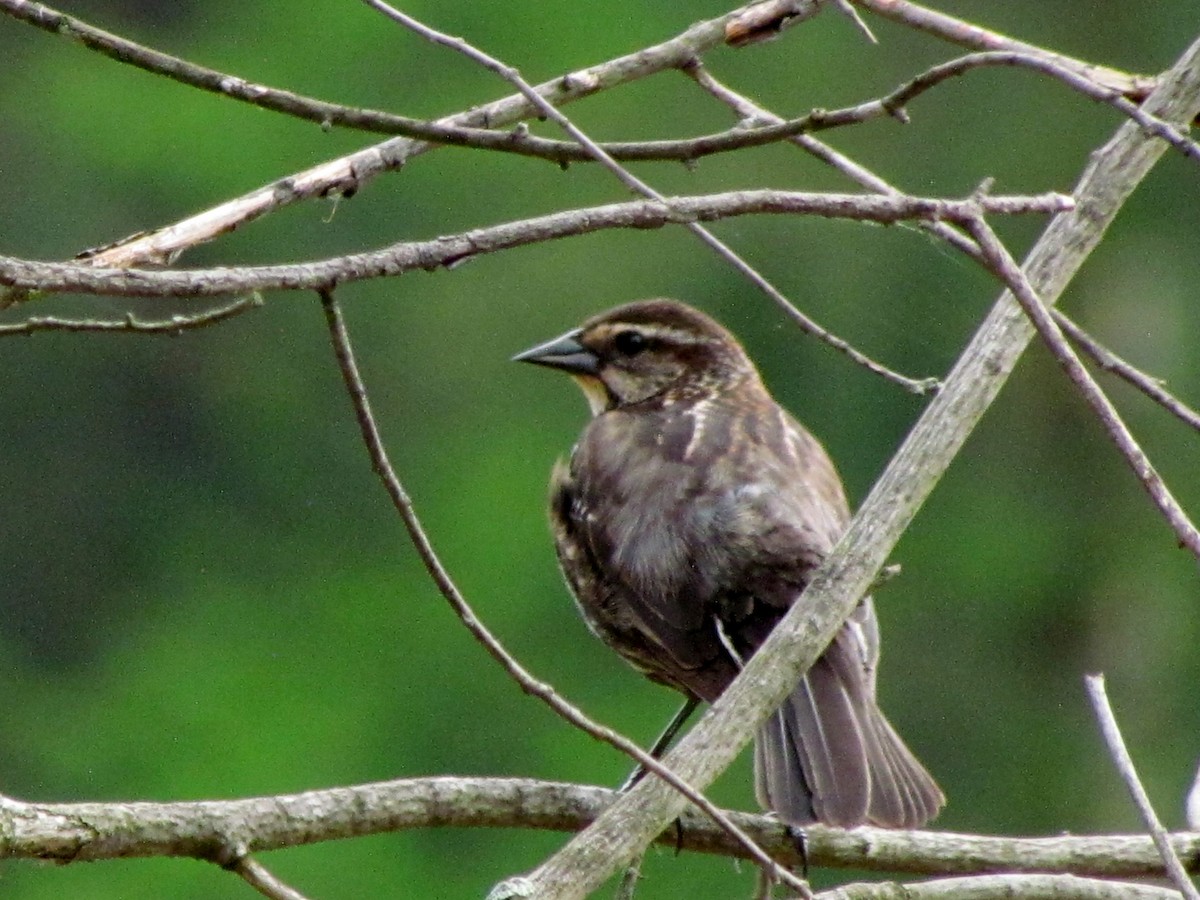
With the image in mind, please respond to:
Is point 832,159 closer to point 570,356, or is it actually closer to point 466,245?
point 466,245

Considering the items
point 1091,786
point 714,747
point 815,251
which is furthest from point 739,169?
point 714,747

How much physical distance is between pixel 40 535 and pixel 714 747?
48.3 ft

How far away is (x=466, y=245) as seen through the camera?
276 centimetres

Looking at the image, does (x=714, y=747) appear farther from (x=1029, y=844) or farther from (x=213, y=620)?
(x=213, y=620)

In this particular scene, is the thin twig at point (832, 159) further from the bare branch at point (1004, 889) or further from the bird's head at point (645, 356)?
the bird's head at point (645, 356)

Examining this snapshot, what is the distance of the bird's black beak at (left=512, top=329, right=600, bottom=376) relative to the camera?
19.4ft

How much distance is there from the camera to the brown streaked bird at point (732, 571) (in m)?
4.44

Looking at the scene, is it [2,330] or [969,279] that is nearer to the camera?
[2,330]

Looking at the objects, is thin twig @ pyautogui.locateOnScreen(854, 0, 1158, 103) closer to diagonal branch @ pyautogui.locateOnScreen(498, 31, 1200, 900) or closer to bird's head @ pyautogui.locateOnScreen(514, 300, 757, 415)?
diagonal branch @ pyautogui.locateOnScreen(498, 31, 1200, 900)

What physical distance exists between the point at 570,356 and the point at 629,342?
16cm

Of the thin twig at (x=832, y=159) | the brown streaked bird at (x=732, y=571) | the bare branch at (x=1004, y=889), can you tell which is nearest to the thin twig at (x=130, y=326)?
the thin twig at (x=832, y=159)

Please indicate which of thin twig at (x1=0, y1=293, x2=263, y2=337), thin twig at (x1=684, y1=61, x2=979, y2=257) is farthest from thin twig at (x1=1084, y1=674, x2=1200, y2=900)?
thin twig at (x1=0, y1=293, x2=263, y2=337)

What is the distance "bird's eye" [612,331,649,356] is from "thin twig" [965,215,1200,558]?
313 centimetres

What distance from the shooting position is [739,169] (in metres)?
15.0
